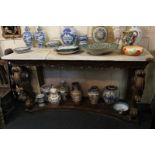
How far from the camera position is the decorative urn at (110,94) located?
1683 millimetres

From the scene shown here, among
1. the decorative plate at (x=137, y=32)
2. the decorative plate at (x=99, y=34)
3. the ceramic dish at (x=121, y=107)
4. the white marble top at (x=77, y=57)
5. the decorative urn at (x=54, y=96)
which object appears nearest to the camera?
the white marble top at (x=77, y=57)

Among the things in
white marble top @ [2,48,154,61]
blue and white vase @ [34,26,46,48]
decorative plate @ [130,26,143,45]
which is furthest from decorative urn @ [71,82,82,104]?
decorative plate @ [130,26,143,45]

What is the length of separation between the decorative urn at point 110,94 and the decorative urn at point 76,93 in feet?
0.84

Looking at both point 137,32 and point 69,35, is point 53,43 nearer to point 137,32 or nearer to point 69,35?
point 69,35

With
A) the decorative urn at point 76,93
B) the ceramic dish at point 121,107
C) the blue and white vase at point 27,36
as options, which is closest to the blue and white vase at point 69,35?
the blue and white vase at point 27,36

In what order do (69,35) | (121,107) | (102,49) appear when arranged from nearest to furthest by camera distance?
1. (102,49)
2. (69,35)
3. (121,107)

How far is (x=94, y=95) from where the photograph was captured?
1702 mm

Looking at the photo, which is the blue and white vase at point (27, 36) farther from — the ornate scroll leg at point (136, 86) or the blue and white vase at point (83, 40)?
the ornate scroll leg at point (136, 86)

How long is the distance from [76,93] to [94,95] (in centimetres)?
19

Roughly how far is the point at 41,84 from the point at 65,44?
1.92 ft

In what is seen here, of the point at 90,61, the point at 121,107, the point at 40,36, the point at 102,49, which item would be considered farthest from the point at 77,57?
the point at 121,107

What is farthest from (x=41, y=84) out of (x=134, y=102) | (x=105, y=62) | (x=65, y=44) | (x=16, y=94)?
(x=134, y=102)

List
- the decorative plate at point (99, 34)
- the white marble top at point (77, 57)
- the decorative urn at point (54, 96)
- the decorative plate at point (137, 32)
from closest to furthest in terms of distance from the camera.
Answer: the white marble top at point (77, 57), the decorative plate at point (137, 32), the decorative plate at point (99, 34), the decorative urn at point (54, 96)

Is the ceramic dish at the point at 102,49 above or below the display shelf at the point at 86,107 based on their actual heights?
above
